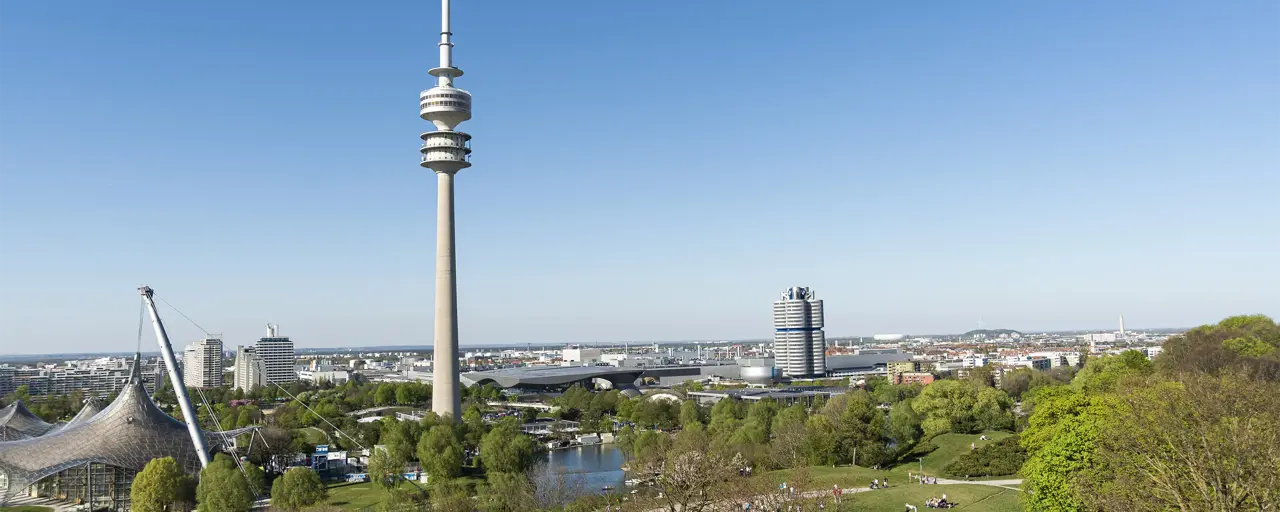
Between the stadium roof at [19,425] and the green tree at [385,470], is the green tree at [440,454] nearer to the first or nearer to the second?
the green tree at [385,470]

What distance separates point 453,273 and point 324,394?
218 feet

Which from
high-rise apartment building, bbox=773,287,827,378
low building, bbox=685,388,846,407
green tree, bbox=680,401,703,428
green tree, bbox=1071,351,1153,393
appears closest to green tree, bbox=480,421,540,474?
green tree, bbox=680,401,703,428

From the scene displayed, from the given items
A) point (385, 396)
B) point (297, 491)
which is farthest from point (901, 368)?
point (297, 491)

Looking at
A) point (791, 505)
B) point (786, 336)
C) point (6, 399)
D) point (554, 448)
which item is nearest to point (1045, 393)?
point (791, 505)

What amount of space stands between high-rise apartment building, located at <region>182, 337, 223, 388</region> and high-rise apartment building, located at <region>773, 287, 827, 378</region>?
9120cm

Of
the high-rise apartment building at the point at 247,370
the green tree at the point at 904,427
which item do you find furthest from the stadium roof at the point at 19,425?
the high-rise apartment building at the point at 247,370

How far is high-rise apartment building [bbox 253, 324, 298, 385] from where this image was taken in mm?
179750

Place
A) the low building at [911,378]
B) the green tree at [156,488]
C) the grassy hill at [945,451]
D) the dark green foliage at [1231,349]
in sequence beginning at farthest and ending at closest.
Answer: the low building at [911,378] → the grassy hill at [945,451] → the dark green foliage at [1231,349] → the green tree at [156,488]

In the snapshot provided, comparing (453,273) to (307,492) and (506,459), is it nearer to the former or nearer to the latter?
(506,459)

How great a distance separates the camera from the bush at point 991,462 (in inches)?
1901

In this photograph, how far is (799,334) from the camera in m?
153

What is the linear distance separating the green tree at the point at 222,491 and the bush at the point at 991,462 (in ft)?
117

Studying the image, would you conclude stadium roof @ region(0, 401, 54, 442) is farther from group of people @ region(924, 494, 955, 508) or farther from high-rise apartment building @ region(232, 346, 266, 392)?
high-rise apartment building @ region(232, 346, 266, 392)

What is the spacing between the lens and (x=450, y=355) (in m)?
77.6
